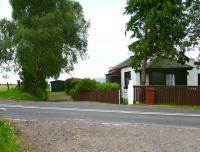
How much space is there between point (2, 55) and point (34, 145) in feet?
118

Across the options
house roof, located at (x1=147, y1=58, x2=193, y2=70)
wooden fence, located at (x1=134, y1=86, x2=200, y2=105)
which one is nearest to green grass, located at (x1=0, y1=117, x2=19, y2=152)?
wooden fence, located at (x1=134, y1=86, x2=200, y2=105)

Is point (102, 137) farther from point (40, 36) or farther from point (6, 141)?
point (40, 36)

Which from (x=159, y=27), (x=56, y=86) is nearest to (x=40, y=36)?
(x=159, y=27)

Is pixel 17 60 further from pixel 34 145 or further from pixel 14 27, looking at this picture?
pixel 34 145

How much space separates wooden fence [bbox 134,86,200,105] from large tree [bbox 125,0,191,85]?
333cm

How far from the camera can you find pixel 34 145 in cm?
1302

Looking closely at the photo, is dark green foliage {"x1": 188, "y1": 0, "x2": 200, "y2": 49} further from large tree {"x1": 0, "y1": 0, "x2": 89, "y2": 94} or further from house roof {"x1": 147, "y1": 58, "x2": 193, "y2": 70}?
large tree {"x1": 0, "y1": 0, "x2": 89, "y2": 94}

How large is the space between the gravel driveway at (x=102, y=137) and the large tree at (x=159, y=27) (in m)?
23.3

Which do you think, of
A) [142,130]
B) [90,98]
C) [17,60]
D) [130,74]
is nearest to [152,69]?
[130,74]

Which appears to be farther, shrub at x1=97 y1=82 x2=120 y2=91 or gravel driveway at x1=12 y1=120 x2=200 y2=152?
shrub at x1=97 y1=82 x2=120 y2=91

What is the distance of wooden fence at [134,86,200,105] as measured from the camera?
37844 mm

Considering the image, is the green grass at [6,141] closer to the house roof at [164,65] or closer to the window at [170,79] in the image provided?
the house roof at [164,65]

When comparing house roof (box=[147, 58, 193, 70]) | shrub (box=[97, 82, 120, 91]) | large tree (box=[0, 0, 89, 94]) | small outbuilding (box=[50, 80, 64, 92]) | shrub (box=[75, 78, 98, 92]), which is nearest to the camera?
shrub (box=[97, 82, 120, 91])

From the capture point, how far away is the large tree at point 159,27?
3981 centimetres
